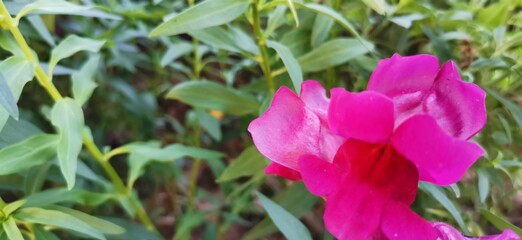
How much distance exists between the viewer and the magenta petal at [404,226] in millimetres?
462

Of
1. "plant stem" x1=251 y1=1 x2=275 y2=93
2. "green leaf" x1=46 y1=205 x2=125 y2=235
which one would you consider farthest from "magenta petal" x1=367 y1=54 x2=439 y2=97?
"green leaf" x1=46 y1=205 x2=125 y2=235

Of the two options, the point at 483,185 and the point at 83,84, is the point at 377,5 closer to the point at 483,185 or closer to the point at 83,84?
the point at 483,185

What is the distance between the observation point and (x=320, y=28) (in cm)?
74

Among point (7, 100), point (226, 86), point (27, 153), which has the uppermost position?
point (7, 100)

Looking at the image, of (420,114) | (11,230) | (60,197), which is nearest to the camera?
(420,114)

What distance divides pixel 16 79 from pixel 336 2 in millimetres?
451

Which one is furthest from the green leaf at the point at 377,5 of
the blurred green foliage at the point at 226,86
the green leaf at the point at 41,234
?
the green leaf at the point at 41,234

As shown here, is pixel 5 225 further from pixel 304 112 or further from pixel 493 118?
pixel 493 118

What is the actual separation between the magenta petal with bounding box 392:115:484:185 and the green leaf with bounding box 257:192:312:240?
194mm

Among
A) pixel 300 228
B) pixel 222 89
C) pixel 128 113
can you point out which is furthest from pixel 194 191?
pixel 300 228

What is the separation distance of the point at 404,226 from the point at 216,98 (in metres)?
0.39

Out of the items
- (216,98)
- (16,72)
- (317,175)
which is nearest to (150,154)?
(216,98)

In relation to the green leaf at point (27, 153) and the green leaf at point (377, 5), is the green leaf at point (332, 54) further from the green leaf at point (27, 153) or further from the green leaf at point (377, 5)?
the green leaf at point (27, 153)

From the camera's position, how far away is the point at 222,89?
79 cm
